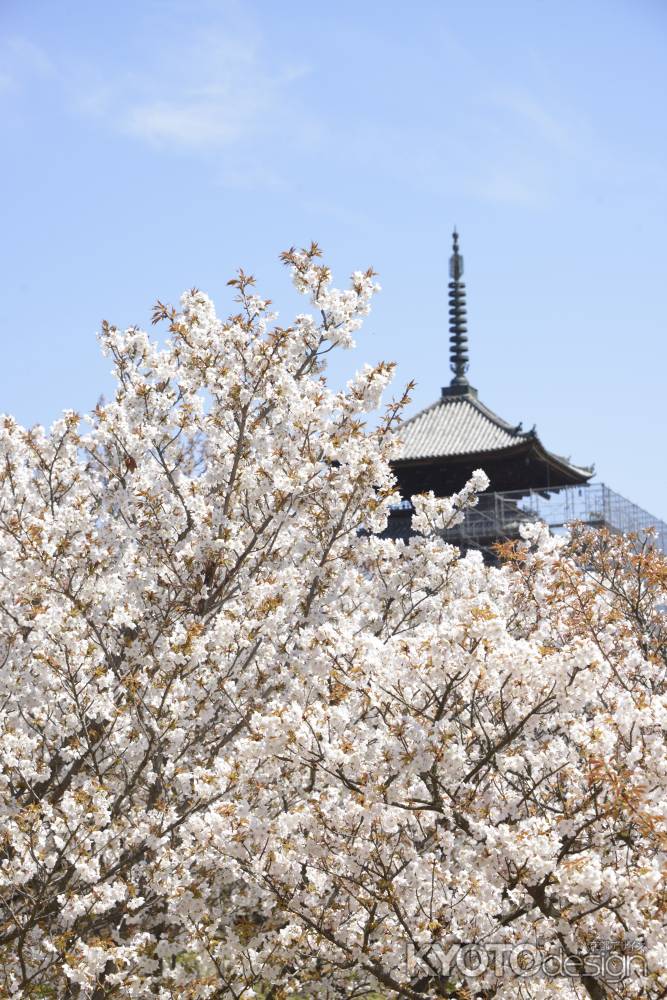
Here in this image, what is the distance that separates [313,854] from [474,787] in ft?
3.64

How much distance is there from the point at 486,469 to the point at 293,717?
40000 mm

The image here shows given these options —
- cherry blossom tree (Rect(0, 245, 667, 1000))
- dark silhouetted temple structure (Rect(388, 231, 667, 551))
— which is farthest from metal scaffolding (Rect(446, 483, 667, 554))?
cherry blossom tree (Rect(0, 245, 667, 1000))

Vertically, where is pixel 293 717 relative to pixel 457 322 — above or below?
below

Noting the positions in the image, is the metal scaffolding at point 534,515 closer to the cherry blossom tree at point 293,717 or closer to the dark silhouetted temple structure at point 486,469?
the dark silhouetted temple structure at point 486,469

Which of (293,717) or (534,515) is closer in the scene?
(293,717)

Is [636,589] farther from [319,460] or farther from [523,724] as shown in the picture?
[523,724]

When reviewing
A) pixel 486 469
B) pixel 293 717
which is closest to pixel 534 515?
pixel 486 469

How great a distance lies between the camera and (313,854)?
23.2 feet

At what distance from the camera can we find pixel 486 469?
45.9m

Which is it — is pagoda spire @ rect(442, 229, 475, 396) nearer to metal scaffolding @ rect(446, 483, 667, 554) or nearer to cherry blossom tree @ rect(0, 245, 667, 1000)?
metal scaffolding @ rect(446, 483, 667, 554)

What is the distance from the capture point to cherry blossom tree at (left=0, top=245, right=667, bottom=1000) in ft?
21.4

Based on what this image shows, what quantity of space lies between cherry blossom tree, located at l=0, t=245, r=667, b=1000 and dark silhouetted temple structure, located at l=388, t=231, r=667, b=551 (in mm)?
27784

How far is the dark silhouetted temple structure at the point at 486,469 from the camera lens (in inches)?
1526

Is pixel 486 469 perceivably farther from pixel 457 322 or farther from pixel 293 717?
pixel 293 717
